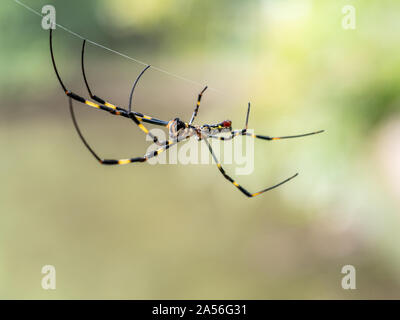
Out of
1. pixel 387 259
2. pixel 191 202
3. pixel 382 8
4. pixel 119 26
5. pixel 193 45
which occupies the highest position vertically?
pixel 119 26

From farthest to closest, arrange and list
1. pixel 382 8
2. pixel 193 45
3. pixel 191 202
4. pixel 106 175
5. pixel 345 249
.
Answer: pixel 193 45 → pixel 106 175 → pixel 191 202 → pixel 345 249 → pixel 382 8

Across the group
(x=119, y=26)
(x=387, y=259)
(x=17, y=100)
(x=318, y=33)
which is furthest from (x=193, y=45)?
(x=387, y=259)

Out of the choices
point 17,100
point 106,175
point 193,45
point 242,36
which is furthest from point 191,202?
point 17,100

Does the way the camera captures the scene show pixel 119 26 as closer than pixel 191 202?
No

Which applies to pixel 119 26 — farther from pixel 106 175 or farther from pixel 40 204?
pixel 40 204

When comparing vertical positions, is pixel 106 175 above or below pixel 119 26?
below

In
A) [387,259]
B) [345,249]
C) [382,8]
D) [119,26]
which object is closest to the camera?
[382,8]

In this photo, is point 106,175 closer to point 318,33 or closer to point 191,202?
point 191,202
